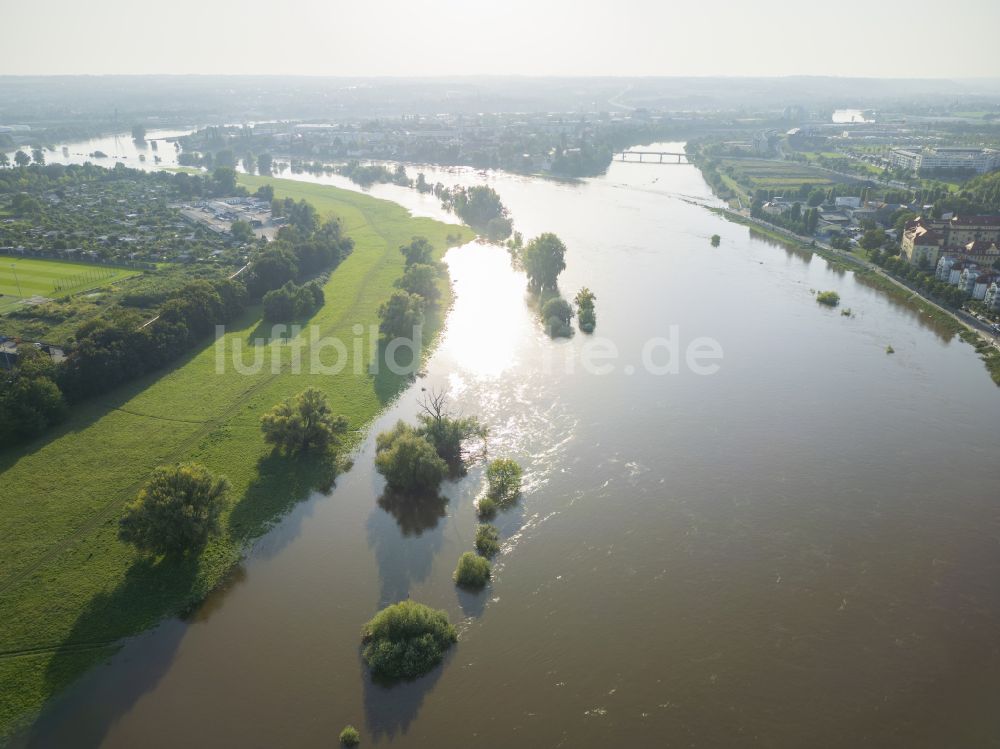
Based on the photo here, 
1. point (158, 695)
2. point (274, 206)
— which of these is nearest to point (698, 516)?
point (158, 695)

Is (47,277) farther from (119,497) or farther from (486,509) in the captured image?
(486,509)

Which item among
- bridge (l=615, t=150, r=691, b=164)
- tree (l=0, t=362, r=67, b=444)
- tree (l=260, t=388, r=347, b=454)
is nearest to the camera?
tree (l=260, t=388, r=347, b=454)

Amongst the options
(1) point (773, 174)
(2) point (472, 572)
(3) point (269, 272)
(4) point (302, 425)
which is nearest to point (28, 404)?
Answer: (4) point (302, 425)

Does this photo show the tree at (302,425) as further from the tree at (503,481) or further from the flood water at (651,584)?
the tree at (503,481)

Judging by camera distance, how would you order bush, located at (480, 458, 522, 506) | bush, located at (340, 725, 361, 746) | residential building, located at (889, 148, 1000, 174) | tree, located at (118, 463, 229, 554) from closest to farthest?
bush, located at (340, 725, 361, 746), tree, located at (118, 463, 229, 554), bush, located at (480, 458, 522, 506), residential building, located at (889, 148, 1000, 174)

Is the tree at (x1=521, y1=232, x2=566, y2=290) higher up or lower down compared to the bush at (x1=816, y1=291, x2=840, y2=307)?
higher up

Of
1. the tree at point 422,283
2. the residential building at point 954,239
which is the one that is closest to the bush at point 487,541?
the tree at point 422,283

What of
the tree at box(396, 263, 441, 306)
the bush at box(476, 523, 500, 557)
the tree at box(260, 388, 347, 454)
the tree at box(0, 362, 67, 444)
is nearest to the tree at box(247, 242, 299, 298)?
the tree at box(396, 263, 441, 306)

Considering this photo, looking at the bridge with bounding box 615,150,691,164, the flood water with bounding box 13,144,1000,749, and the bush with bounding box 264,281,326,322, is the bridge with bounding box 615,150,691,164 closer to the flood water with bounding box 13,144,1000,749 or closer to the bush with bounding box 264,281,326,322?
the flood water with bounding box 13,144,1000,749
